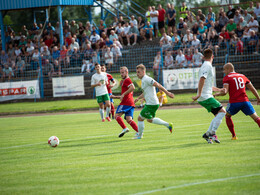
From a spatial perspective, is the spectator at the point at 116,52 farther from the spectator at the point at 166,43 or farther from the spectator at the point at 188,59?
the spectator at the point at 188,59

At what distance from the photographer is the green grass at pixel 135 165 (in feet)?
17.3

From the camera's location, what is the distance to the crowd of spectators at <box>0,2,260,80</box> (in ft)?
76.3

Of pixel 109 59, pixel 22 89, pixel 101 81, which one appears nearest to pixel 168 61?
pixel 109 59

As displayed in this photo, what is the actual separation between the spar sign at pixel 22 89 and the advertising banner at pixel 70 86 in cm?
167

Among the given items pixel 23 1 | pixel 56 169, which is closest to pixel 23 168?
pixel 56 169

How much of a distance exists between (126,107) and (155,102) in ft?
Result: 4.70

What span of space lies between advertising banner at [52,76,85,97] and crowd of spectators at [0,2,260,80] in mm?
793

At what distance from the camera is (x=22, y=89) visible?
87.7ft

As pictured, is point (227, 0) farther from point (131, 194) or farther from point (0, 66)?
point (131, 194)

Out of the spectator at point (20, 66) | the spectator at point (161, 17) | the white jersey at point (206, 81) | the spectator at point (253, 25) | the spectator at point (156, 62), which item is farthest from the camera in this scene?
the spectator at point (20, 66)

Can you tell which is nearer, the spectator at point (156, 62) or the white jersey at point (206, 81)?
the white jersey at point (206, 81)

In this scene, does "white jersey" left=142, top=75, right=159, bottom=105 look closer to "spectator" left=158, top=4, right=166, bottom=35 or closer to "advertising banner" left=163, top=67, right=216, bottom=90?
"advertising banner" left=163, top=67, right=216, bottom=90

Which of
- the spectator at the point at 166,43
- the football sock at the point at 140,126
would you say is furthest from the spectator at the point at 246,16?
the football sock at the point at 140,126

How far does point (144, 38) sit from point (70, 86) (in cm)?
636
